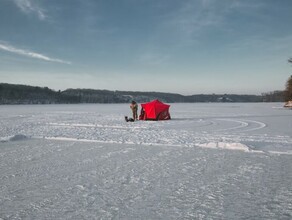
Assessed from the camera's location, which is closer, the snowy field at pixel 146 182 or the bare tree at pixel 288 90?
the snowy field at pixel 146 182

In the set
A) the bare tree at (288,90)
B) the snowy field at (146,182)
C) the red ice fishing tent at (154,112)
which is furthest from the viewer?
the bare tree at (288,90)

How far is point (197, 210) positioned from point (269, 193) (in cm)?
142

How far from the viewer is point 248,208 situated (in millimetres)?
3816

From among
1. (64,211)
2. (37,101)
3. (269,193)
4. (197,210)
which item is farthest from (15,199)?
(37,101)

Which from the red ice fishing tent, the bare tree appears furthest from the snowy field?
the bare tree

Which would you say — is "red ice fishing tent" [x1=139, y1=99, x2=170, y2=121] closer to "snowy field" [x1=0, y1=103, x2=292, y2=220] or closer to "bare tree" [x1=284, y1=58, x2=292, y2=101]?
"snowy field" [x1=0, y1=103, x2=292, y2=220]

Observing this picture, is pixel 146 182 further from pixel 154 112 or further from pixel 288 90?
pixel 288 90

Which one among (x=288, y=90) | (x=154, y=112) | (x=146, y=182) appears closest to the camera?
(x=146, y=182)

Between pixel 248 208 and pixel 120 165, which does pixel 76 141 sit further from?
pixel 248 208

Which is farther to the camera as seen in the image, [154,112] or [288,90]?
[288,90]

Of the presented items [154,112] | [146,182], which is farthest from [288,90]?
[146,182]

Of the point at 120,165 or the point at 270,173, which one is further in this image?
the point at 120,165

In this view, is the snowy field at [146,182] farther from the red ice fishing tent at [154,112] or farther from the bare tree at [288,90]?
the bare tree at [288,90]

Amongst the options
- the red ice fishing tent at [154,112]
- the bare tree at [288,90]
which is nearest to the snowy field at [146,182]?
the red ice fishing tent at [154,112]
